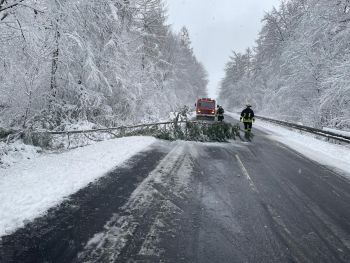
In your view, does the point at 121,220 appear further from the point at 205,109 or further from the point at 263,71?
the point at 263,71

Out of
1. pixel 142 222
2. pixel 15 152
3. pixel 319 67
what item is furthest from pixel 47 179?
pixel 319 67

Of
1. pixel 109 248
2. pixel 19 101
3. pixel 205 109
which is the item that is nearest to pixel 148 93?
pixel 205 109

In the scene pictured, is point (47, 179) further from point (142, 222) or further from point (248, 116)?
point (248, 116)

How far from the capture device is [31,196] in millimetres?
6426

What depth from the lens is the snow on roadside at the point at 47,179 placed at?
5.67 meters

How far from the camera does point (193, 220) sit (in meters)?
5.81

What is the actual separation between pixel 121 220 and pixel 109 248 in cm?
105

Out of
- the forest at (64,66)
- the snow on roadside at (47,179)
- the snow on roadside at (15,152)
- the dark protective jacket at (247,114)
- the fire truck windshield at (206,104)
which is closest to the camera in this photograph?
the snow on roadside at (47,179)

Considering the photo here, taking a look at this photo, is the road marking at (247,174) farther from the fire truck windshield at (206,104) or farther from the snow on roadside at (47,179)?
the fire truck windshield at (206,104)

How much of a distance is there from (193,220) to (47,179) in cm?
372

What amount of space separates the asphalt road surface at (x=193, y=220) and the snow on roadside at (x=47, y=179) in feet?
0.97

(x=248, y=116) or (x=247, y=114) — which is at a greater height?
(x=247, y=114)

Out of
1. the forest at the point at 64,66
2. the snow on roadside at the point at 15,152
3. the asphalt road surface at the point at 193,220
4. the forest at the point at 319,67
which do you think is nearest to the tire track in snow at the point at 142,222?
the asphalt road surface at the point at 193,220

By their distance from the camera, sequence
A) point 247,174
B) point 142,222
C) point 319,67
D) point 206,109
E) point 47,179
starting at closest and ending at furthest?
point 142,222, point 47,179, point 247,174, point 319,67, point 206,109
